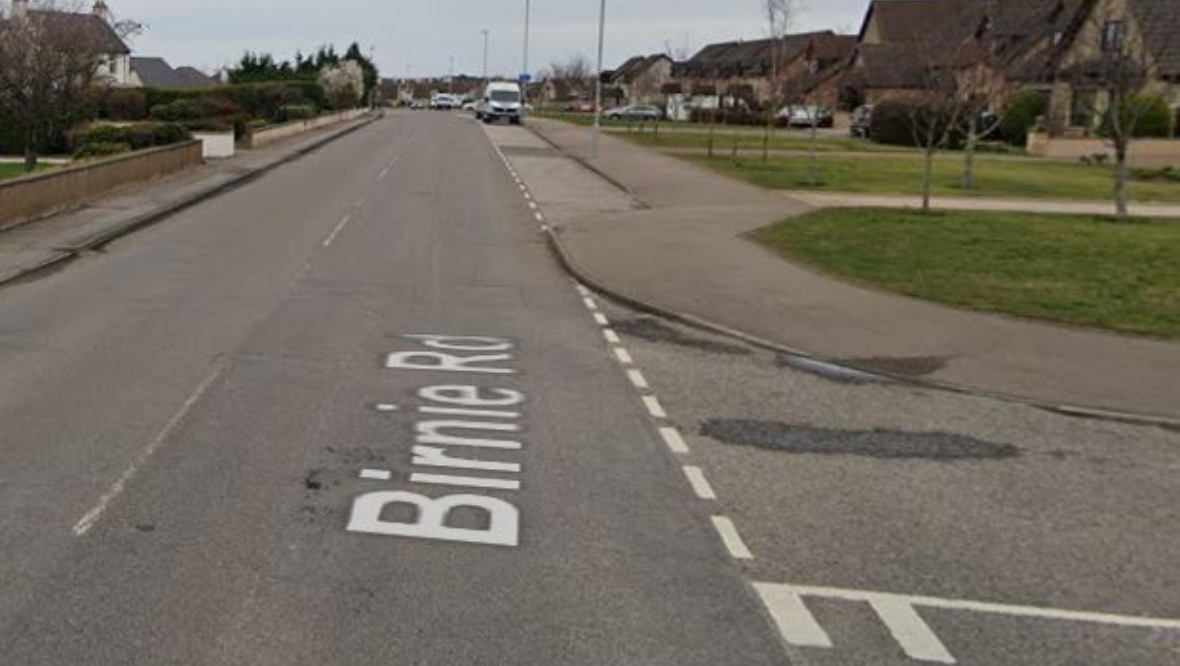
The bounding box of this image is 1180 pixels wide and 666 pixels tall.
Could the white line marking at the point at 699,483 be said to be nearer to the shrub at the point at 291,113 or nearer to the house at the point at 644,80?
the shrub at the point at 291,113

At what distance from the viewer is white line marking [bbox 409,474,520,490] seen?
7.27m

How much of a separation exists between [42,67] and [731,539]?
31.1 meters

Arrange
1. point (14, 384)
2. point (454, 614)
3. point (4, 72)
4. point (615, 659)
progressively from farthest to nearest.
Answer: point (4, 72), point (14, 384), point (454, 614), point (615, 659)

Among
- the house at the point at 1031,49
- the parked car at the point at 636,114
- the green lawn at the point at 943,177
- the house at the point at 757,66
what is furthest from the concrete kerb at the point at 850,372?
the parked car at the point at 636,114

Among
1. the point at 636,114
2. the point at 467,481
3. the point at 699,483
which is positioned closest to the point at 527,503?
the point at 467,481

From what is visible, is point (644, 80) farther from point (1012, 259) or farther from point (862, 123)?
point (1012, 259)

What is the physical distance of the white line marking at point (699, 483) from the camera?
730 centimetres

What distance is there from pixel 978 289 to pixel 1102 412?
562 centimetres

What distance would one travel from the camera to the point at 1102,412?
386 inches

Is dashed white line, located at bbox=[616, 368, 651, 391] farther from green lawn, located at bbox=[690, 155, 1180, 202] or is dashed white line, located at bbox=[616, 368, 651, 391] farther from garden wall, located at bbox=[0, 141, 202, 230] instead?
green lawn, located at bbox=[690, 155, 1180, 202]

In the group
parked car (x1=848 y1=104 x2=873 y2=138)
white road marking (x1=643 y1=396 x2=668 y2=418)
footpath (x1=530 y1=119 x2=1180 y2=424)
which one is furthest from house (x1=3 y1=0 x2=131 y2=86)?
parked car (x1=848 y1=104 x2=873 y2=138)

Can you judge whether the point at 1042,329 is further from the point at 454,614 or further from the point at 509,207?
the point at 509,207

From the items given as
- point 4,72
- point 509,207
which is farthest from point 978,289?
point 4,72

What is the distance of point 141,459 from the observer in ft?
24.7
